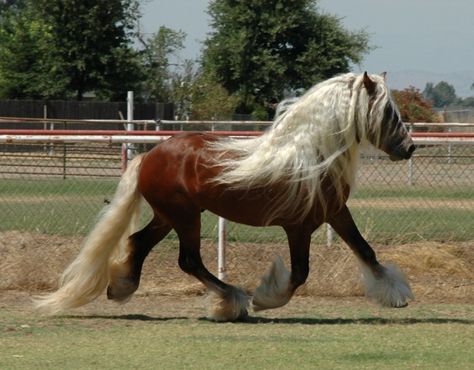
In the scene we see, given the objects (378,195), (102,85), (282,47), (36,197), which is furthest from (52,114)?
(378,195)

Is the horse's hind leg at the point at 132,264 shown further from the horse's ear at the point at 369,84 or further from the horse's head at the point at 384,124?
the horse's ear at the point at 369,84

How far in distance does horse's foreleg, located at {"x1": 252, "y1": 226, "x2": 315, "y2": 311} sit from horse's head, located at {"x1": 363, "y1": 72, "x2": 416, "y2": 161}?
85 centimetres

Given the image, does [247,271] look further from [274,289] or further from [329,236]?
[274,289]

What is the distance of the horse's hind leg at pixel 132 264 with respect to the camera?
359 inches

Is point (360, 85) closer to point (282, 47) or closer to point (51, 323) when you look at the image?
point (51, 323)

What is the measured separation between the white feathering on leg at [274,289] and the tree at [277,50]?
36561 millimetres

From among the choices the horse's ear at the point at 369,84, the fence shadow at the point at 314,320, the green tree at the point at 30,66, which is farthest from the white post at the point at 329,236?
the green tree at the point at 30,66

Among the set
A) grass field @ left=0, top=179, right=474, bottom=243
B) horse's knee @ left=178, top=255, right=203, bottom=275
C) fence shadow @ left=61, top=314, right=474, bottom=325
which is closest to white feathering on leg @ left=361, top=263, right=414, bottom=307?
fence shadow @ left=61, top=314, right=474, bottom=325

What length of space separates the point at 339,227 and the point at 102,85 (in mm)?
34775

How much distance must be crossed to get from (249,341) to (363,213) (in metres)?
5.45

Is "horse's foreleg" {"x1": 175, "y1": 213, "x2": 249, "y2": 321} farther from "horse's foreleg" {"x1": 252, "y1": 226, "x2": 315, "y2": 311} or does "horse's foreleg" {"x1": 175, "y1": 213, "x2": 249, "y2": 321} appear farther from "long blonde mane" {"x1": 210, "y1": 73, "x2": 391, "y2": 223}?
"long blonde mane" {"x1": 210, "y1": 73, "x2": 391, "y2": 223}

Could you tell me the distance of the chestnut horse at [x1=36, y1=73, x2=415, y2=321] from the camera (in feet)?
27.5

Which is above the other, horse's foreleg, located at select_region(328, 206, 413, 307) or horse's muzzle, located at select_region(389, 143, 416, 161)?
horse's muzzle, located at select_region(389, 143, 416, 161)

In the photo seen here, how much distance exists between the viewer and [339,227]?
8.77 meters
